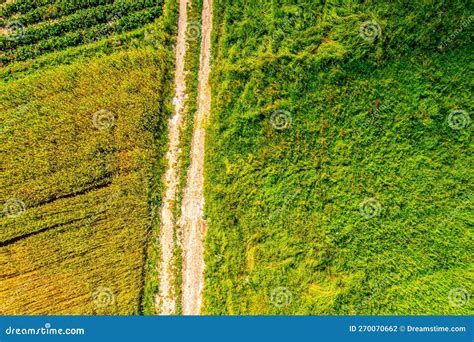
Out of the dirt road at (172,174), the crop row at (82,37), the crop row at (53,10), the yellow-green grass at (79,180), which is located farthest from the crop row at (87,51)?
the crop row at (53,10)

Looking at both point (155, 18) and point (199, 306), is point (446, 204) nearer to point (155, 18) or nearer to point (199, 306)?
point (199, 306)

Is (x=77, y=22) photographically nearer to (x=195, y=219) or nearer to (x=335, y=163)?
(x=195, y=219)

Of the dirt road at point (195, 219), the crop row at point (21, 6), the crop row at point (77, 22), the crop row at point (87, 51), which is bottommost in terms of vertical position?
the dirt road at point (195, 219)

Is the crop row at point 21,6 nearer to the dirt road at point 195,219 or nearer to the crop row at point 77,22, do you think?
the crop row at point 77,22

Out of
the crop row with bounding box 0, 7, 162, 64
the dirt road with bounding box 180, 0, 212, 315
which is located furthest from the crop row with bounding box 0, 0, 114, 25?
the dirt road with bounding box 180, 0, 212, 315

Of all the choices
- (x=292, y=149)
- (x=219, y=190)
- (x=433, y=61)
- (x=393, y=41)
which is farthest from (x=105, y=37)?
(x=433, y=61)

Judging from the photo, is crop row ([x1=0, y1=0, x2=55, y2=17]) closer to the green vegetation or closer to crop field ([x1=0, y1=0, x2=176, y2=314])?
crop field ([x1=0, y1=0, x2=176, y2=314])
